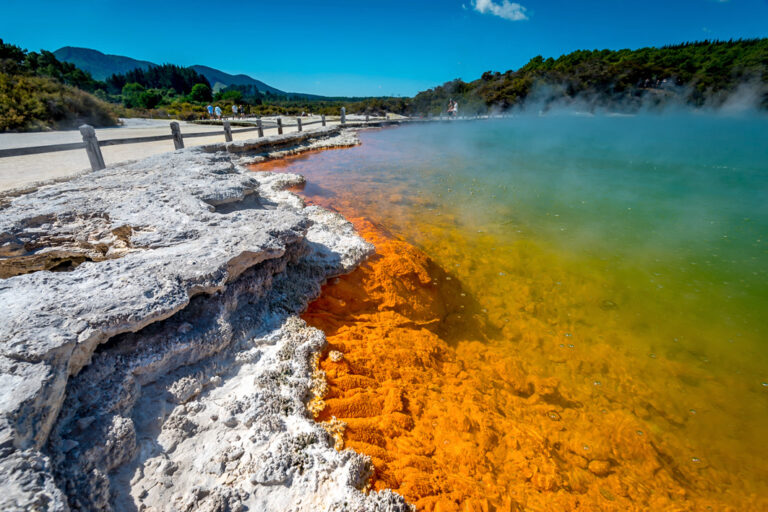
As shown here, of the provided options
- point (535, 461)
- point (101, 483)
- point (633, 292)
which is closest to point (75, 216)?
point (101, 483)

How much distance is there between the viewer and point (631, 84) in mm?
37844

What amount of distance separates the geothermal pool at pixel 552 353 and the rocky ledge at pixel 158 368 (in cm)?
36

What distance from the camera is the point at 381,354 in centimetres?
302

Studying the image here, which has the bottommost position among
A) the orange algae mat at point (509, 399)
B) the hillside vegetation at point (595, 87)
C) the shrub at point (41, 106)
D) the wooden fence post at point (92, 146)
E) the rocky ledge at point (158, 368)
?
the orange algae mat at point (509, 399)

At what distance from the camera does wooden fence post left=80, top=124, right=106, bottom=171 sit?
5.77 meters

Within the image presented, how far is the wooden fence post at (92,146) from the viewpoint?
5.77 m

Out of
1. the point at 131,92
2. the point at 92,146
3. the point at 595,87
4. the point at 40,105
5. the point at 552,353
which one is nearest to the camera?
the point at 552,353

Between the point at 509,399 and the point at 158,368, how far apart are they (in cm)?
280

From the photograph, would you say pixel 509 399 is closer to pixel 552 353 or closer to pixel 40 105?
pixel 552 353

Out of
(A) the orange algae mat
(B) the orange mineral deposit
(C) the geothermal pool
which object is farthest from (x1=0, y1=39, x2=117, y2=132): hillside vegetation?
(B) the orange mineral deposit

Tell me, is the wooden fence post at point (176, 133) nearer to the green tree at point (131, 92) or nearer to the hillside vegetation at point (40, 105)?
the hillside vegetation at point (40, 105)

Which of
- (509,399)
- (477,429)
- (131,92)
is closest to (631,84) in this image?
(509,399)

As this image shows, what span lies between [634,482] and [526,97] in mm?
44700

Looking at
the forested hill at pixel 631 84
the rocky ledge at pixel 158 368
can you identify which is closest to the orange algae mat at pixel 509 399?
the rocky ledge at pixel 158 368
